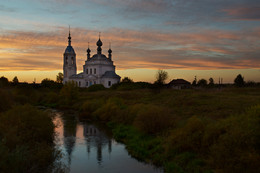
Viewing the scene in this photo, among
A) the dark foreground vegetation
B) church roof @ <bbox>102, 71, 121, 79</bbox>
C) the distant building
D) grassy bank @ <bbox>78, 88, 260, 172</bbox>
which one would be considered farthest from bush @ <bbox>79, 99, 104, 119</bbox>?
church roof @ <bbox>102, 71, 121, 79</bbox>

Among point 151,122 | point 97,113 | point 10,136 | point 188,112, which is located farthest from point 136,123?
point 97,113

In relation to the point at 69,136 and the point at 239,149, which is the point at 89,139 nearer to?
the point at 69,136

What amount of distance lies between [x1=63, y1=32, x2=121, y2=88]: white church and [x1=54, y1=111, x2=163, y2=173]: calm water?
229 feet

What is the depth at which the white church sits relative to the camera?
310 feet

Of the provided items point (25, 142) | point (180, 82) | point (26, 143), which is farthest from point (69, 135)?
point (180, 82)

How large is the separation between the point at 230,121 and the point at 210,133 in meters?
1.38

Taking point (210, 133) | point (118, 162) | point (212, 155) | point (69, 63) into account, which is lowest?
point (118, 162)

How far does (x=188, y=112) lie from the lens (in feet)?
89.6

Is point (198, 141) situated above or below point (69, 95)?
below

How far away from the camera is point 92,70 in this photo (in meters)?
101

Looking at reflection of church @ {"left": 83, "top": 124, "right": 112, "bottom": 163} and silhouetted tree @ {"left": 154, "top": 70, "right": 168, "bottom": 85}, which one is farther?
silhouetted tree @ {"left": 154, "top": 70, "right": 168, "bottom": 85}

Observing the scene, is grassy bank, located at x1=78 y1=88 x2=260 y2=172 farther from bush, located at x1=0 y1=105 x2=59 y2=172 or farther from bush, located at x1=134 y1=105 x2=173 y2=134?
bush, located at x1=0 y1=105 x2=59 y2=172

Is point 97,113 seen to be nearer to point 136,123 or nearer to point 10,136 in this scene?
point 136,123

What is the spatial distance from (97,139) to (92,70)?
80.4m
